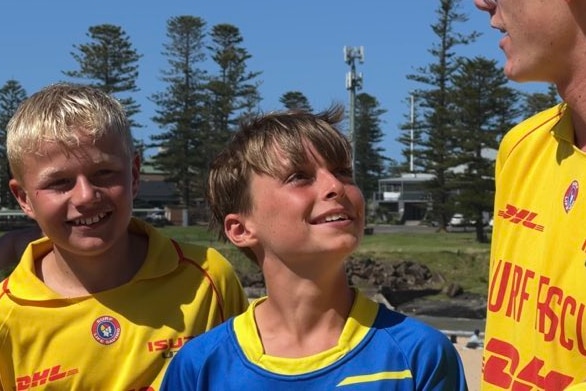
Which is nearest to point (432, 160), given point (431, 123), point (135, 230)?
point (431, 123)

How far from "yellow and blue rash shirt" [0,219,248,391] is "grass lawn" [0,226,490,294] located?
93.4 feet

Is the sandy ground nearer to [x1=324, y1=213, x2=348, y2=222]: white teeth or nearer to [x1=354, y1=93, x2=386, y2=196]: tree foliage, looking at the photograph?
[x1=324, y1=213, x2=348, y2=222]: white teeth

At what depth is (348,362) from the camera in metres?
2.35

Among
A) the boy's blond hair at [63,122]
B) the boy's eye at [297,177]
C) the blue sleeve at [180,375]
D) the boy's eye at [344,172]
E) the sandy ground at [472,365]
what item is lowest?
the sandy ground at [472,365]

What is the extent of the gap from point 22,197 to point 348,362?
1.24 m

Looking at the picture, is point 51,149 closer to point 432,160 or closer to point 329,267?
point 329,267

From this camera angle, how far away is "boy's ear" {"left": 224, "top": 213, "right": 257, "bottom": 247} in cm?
267

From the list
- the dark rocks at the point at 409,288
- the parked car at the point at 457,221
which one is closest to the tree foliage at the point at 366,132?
the parked car at the point at 457,221

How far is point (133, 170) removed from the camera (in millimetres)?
3031

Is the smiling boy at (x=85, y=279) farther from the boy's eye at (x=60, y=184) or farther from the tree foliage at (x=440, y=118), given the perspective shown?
the tree foliage at (x=440, y=118)

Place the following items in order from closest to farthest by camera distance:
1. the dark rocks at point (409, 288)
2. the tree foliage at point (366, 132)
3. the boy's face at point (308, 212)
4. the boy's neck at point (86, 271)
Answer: the boy's face at point (308, 212)
the boy's neck at point (86, 271)
the dark rocks at point (409, 288)
the tree foliage at point (366, 132)

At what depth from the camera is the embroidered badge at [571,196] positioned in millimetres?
2377

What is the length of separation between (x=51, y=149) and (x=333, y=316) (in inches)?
39.1

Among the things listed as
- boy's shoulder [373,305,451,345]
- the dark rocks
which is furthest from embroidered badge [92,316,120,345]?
the dark rocks
